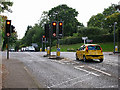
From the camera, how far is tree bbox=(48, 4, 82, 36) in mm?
78938

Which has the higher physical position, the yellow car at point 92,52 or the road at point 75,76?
the yellow car at point 92,52

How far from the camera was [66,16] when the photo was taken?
7956 cm

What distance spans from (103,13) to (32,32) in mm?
34144

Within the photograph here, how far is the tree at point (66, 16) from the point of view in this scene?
259 feet

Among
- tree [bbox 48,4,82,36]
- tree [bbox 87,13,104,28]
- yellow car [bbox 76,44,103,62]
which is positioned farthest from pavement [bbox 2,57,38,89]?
tree [bbox 48,4,82,36]

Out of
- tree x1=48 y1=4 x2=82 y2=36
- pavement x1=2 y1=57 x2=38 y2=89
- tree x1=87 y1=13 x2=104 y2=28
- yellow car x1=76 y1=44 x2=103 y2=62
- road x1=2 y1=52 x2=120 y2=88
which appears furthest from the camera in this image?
tree x1=48 y1=4 x2=82 y2=36

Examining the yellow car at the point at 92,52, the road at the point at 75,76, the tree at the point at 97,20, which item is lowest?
the road at the point at 75,76

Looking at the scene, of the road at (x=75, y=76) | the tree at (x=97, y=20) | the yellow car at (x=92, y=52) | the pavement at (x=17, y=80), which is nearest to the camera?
the pavement at (x=17, y=80)

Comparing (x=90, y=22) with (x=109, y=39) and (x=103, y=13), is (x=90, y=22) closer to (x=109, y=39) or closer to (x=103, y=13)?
(x=103, y=13)

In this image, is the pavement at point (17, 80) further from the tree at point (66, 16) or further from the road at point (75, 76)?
the tree at point (66, 16)

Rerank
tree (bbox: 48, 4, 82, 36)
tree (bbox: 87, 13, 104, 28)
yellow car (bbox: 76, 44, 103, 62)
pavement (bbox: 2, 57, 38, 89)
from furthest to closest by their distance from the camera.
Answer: tree (bbox: 48, 4, 82, 36) < tree (bbox: 87, 13, 104, 28) < yellow car (bbox: 76, 44, 103, 62) < pavement (bbox: 2, 57, 38, 89)

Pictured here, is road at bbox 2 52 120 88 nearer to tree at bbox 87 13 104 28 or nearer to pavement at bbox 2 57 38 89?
pavement at bbox 2 57 38 89

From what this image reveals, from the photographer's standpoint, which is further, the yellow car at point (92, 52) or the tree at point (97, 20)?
the tree at point (97, 20)

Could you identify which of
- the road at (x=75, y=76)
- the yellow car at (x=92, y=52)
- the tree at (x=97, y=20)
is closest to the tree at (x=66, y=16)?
the tree at (x=97, y=20)
